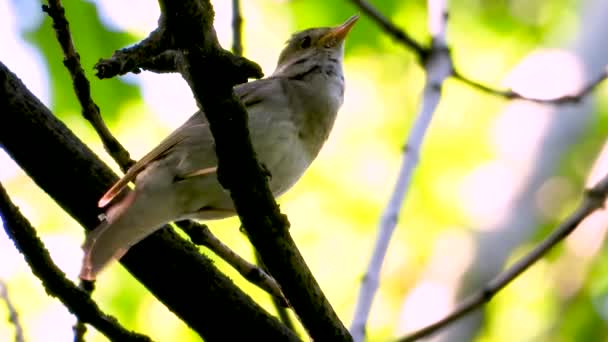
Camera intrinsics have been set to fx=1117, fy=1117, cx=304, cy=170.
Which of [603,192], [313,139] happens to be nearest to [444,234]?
[313,139]

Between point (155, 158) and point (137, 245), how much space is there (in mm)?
569

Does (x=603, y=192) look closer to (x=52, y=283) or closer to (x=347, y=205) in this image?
(x=52, y=283)

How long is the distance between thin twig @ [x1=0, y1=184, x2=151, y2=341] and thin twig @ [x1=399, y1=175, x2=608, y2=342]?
1.03 meters

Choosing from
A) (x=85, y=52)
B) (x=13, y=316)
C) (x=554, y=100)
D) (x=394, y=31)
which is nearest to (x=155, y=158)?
(x=13, y=316)

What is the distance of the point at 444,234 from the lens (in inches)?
294

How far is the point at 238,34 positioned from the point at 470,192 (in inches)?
154

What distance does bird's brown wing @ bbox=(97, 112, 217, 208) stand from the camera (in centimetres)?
363

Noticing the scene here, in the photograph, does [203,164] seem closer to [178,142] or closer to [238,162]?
[178,142]

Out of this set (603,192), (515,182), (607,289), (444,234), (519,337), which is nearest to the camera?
(603,192)

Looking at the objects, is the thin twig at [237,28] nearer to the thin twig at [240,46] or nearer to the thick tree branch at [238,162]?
the thin twig at [240,46]

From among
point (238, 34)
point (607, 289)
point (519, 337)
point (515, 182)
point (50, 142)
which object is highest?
point (50, 142)

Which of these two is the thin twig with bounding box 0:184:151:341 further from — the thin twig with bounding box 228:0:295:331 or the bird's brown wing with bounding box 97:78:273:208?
the thin twig with bounding box 228:0:295:331

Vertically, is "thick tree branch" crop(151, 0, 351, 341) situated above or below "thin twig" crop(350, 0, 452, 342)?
above

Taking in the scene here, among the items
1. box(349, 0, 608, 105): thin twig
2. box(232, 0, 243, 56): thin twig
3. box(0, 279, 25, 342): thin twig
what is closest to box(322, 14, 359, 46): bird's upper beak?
box(349, 0, 608, 105): thin twig
